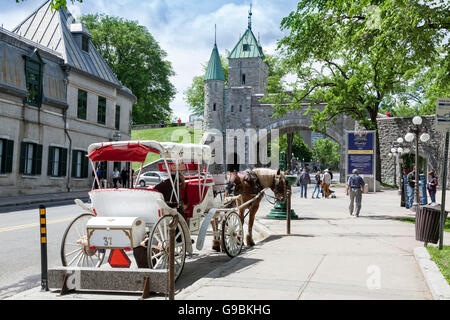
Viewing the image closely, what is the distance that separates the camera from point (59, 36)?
28.2 m

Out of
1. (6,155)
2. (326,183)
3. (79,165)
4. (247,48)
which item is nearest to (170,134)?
(247,48)

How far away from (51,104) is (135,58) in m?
26.4

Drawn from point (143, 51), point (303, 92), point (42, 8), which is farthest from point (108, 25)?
point (303, 92)

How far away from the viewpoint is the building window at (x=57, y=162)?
25.5 metres

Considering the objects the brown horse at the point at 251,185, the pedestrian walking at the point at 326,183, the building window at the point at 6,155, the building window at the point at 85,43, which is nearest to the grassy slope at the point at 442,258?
the brown horse at the point at 251,185

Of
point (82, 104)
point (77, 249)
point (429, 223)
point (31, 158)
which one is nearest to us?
point (77, 249)

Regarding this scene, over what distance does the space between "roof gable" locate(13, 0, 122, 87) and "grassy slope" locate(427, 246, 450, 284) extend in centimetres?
2420

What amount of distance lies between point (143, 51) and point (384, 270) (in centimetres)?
4797

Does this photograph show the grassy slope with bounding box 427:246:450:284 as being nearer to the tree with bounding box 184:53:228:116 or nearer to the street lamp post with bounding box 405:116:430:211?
the street lamp post with bounding box 405:116:430:211

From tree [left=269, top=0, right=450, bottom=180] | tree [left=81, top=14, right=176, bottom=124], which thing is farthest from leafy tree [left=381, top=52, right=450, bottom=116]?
tree [left=81, top=14, right=176, bottom=124]

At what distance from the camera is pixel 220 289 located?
5.59 m

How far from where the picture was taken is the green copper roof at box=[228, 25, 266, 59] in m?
70.6

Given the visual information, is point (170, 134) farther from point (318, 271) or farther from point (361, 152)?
point (318, 271)

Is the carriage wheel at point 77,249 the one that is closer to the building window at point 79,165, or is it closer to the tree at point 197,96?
the building window at point 79,165
